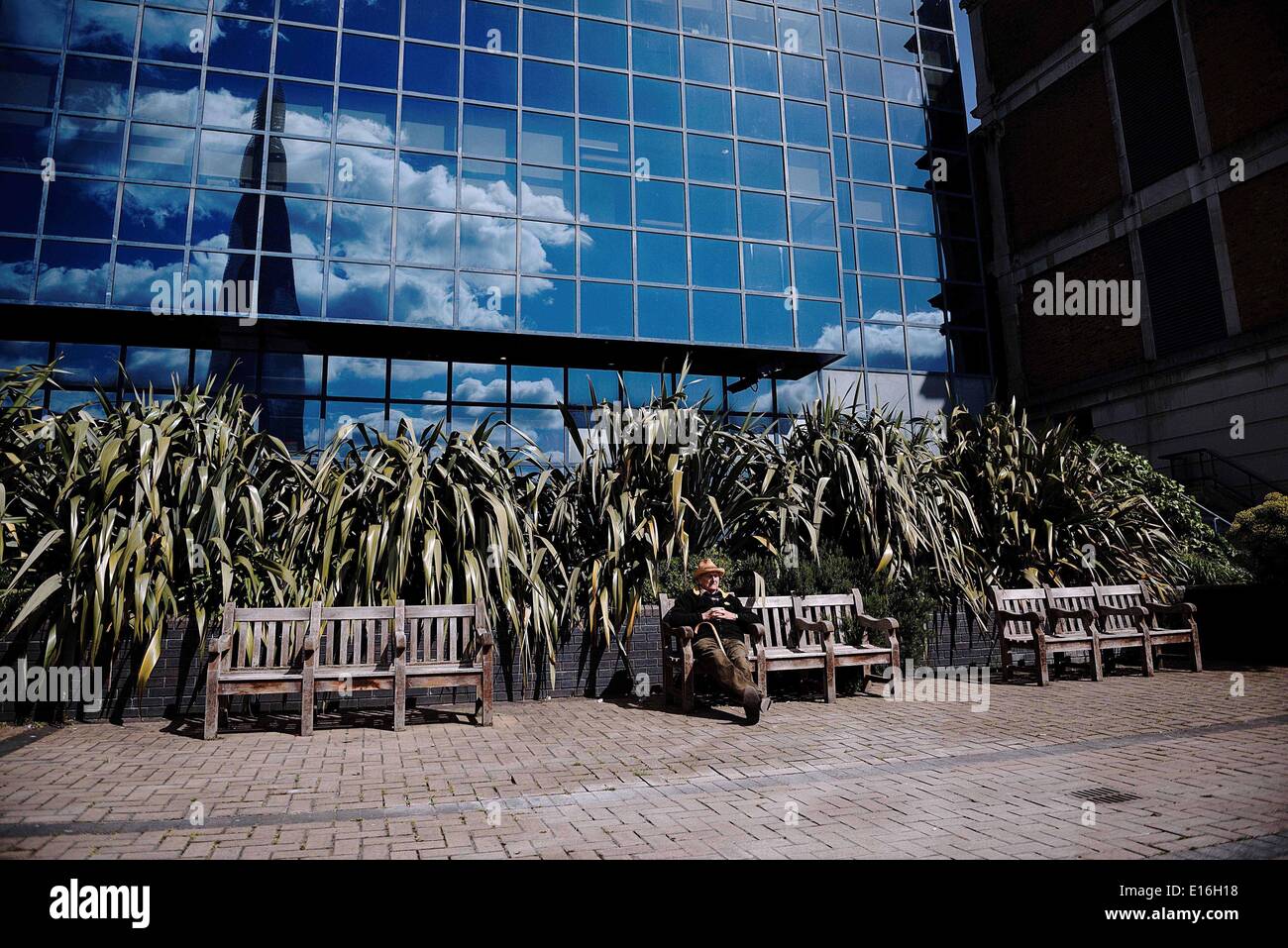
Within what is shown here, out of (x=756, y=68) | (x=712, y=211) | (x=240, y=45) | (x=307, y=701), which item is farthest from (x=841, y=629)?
(x=240, y=45)

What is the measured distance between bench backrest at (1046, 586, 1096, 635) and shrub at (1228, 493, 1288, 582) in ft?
7.11

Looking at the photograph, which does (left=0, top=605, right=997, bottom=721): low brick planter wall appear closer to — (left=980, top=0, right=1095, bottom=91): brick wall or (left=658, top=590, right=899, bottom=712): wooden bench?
(left=658, top=590, right=899, bottom=712): wooden bench

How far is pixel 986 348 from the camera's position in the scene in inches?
898

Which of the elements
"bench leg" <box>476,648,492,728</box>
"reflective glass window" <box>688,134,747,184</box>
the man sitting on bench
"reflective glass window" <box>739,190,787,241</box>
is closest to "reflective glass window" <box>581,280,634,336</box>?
"reflective glass window" <box>739,190,787,241</box>

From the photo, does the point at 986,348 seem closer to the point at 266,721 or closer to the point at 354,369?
the point at 354,369

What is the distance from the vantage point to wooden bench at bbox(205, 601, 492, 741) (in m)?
5.80

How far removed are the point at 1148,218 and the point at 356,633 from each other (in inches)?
859

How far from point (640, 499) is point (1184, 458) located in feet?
53.2

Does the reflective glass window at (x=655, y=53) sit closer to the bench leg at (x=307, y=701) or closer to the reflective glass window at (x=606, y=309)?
the reflective glass window at (x=606, y=309)

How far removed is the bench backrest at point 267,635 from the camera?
609 cm

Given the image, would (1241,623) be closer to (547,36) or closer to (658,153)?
(658,153)

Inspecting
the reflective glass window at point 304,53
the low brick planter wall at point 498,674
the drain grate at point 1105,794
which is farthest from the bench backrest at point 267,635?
the reflective glass window at point 304,53

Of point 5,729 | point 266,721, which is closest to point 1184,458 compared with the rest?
point 266,721
